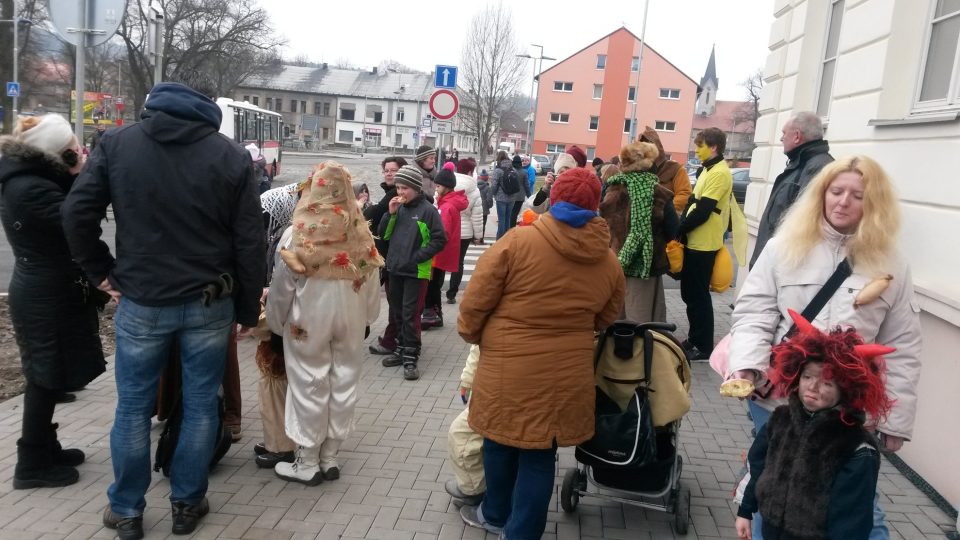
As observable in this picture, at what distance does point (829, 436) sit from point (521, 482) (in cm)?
140

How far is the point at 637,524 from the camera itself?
3922 mm

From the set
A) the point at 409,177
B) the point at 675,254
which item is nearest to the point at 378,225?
the point at 409,177

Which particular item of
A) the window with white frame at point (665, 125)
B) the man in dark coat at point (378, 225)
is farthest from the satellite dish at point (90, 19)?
the window with white frame at point (665, 125)

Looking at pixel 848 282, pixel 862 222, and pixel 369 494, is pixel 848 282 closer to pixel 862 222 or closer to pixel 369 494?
pixel 862 222

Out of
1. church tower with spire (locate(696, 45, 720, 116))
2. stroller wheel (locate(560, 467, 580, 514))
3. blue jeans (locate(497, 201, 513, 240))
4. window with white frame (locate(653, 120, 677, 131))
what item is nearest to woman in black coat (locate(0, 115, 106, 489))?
stroller wheel (locate(560, 467, 580, 514))

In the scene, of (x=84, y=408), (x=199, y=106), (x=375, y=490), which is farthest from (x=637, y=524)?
(x=84, y=408)

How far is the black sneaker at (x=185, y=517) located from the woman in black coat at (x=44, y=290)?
2.83 feet

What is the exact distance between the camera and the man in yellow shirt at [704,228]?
21.5ft

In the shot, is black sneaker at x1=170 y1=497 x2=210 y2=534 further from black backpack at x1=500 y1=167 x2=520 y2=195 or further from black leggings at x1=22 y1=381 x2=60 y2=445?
black backpack at x1=500 y1=167 x2=520 y2=195

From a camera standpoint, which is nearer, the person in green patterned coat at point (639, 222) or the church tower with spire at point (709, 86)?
the person in green patterned coat at point (639, 222)

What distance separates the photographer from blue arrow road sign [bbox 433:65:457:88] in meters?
11.8

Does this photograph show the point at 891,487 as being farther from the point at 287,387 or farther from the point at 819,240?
the point at 287,387

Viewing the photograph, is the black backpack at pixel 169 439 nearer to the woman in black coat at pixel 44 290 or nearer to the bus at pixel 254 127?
the woman in black coat at pixel 44 290

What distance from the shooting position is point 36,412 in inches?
154
